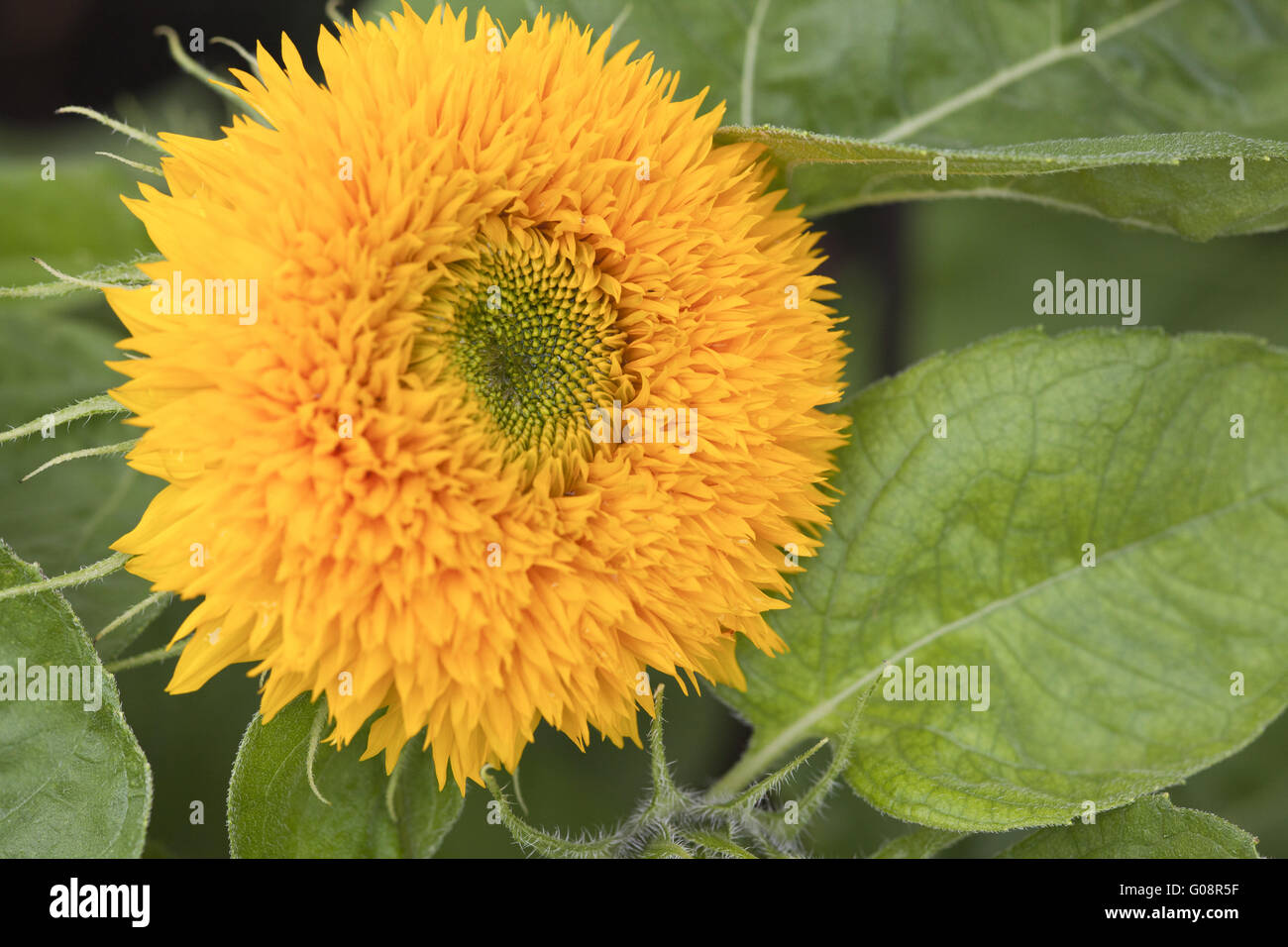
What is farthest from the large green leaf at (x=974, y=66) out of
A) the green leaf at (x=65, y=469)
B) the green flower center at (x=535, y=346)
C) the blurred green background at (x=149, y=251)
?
the green leaf at (x=65, y=469)

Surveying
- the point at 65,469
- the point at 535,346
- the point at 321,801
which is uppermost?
the point at 535,346

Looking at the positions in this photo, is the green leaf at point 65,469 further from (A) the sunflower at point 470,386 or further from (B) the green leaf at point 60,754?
(A) the sunflower at point 470,386

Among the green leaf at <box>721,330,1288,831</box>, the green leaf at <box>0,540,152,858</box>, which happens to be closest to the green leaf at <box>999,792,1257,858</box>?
the green leaf at <box>721,330,1288,831</box>

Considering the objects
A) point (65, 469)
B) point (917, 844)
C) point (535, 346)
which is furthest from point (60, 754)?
point (917, 844)

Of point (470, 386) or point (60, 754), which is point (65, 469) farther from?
point (470, 386)

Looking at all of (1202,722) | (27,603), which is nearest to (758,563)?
(1202,722)

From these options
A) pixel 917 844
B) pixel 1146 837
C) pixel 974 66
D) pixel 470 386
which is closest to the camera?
pixel 470 386

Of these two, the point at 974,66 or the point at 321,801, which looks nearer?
the point at 321,801
